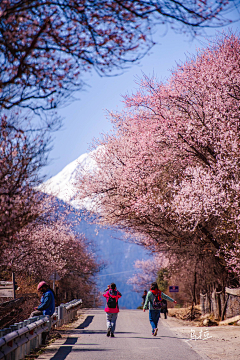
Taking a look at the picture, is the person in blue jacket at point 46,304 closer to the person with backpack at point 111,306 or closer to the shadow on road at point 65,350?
the shadow on road at point 65,350

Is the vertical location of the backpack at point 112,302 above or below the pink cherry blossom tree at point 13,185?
below

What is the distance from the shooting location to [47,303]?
11953 millimetres

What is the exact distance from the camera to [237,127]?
53.0 ft

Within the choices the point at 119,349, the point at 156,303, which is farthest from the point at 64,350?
the point at 156,303

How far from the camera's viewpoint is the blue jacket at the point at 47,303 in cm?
1170

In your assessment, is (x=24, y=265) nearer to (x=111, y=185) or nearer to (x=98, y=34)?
(x=111, y=185)

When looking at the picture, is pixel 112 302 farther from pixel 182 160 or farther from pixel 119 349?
pixel 182 160

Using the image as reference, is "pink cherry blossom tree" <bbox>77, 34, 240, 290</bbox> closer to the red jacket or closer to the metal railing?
the red jacket

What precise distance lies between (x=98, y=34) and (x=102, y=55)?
0.30m

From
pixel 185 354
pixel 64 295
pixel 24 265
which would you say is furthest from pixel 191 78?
pixel 64 295

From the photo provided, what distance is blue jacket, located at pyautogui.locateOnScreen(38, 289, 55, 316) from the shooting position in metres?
11.7

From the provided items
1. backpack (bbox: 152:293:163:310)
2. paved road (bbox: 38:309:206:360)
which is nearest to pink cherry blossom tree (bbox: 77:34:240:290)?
backpack (bbox: 152:293:163:310)

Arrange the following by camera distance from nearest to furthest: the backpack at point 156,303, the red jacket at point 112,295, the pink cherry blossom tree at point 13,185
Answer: the pink cherry blossom tree at point 13,185
the red jacket at point 112,295
the backpack at point 156,303

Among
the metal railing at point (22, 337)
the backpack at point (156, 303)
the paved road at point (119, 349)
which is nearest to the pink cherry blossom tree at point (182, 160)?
the backpack at point (156, 303)
